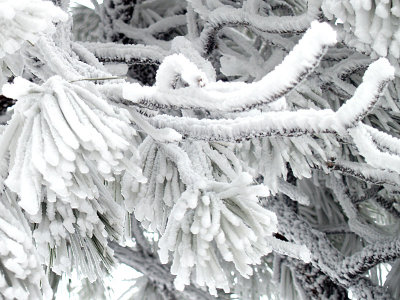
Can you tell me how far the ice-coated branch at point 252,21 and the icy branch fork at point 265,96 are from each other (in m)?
0.55

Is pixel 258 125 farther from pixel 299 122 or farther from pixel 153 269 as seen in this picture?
pixel 153 269

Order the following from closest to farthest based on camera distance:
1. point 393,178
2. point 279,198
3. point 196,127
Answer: point 196,127
point 393,178
point 279,198

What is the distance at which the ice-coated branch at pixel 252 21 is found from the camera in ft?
4.18

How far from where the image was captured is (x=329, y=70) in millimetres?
1557

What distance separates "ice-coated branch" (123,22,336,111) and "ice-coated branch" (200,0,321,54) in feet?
1.98

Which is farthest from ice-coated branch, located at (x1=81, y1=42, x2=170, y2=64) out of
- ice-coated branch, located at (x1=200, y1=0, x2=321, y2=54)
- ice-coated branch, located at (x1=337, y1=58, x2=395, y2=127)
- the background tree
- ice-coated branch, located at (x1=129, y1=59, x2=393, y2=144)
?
ice-coated branch, located at (x1=337, y1=58, x2=395, y2=127)

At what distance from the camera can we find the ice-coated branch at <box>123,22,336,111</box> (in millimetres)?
576

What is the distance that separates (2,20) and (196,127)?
288 millimetres

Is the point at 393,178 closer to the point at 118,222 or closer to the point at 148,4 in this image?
the point at 118,222

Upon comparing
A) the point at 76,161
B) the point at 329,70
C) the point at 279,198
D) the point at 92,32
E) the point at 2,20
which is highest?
the point at 2,20

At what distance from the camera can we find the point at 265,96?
0.63m

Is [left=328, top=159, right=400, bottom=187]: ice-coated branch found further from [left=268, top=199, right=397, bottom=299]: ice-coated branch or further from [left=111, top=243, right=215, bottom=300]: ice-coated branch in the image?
[left=111, top=243, right=215, bottom=300]: ice-coated branch

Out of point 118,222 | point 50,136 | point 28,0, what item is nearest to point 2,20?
point 28,0

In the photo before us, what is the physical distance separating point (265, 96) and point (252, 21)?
2.77 feet
